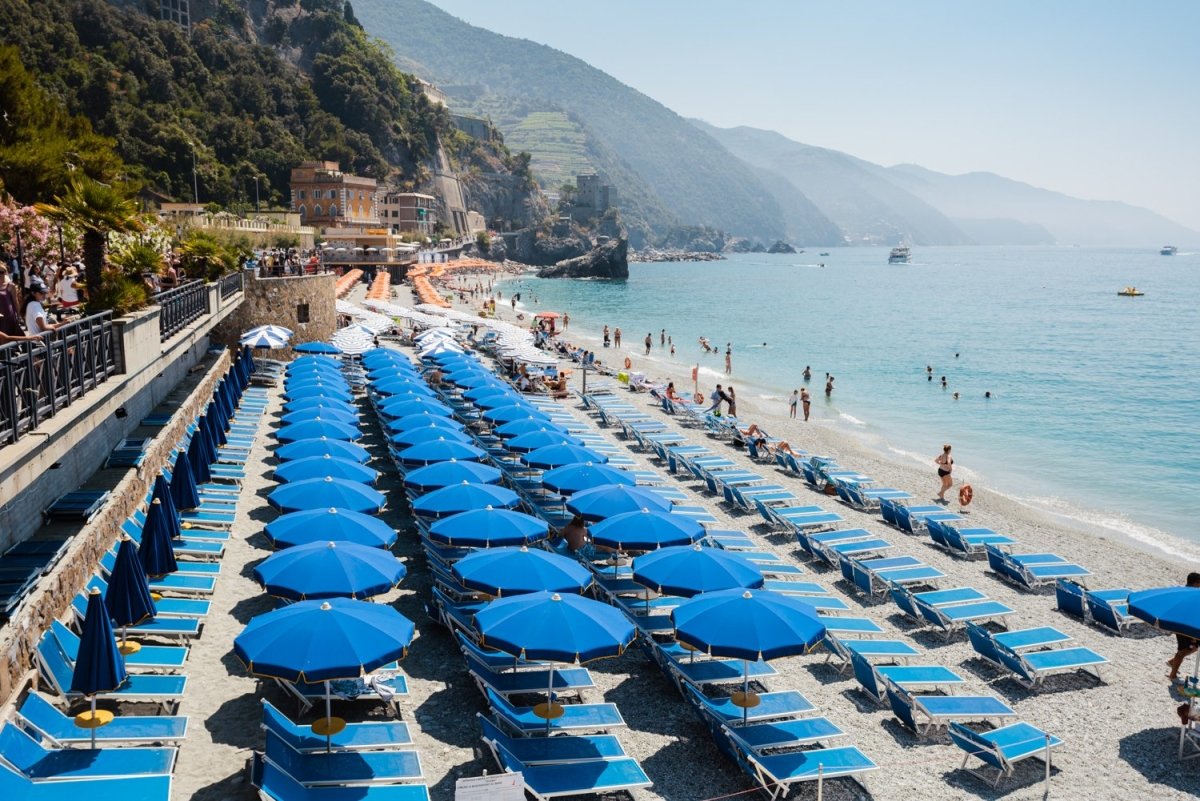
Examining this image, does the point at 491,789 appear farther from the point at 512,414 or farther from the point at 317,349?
the point at 317,349

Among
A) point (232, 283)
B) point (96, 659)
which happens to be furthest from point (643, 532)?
point (232, 283)

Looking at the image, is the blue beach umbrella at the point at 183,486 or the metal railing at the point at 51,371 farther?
the blue beach umbrella at the point at 183,486

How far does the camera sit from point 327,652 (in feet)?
27.1

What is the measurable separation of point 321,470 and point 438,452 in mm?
2166

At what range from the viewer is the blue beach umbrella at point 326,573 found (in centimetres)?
1015

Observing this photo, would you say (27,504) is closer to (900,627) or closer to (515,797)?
(515,797)

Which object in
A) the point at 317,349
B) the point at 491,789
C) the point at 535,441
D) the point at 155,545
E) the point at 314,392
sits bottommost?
the point at 491,789

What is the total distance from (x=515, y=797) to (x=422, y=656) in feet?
15.6

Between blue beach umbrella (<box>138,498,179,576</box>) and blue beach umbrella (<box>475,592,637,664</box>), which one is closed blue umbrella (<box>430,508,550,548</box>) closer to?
blue beach umbrella (<box>475,592,637,664</box>)

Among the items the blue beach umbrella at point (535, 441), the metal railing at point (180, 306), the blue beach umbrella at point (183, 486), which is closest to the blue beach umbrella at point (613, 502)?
the blue beach umbrella at point (535, 441)

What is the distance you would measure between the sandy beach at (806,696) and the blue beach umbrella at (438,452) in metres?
1.44

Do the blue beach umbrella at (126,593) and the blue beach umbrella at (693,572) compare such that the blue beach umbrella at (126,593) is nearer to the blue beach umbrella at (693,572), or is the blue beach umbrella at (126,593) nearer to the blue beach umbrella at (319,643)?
the blue beach umbrella at (319,643)

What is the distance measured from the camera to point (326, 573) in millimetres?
→ 10305

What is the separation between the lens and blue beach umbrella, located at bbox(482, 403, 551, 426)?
19.6 metres
